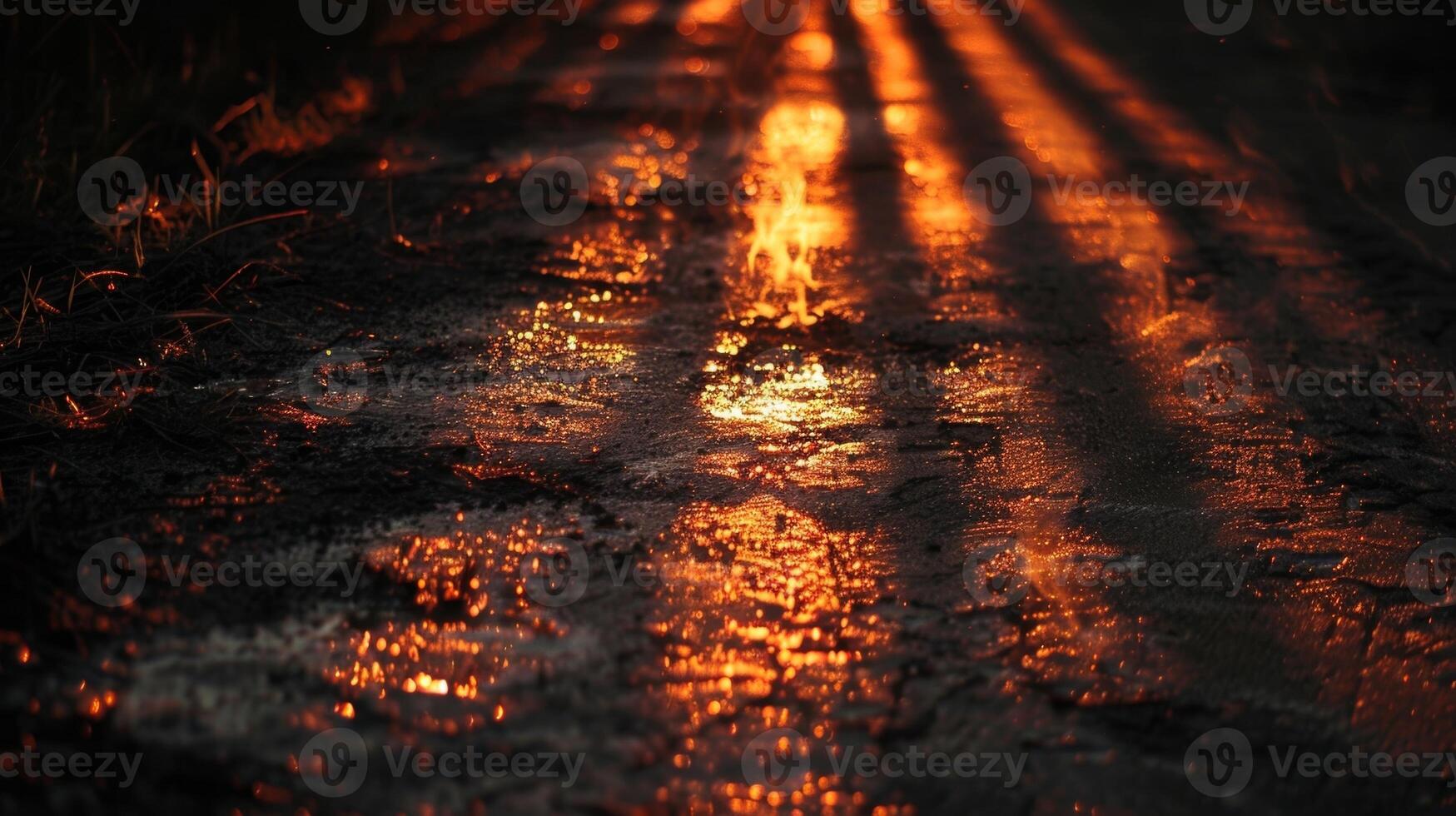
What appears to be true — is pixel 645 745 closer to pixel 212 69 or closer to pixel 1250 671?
pixel 1250 671

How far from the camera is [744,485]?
2.44 meters

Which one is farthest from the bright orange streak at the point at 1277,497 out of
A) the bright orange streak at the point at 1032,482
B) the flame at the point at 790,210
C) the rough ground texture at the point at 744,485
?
the flame at the point at 790,210

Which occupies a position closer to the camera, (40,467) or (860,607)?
(860,607)

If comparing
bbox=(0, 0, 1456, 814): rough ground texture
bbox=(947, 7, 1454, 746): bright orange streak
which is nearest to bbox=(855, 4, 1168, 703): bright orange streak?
bbox=(0, 0, 1456, 814): rough ground texture

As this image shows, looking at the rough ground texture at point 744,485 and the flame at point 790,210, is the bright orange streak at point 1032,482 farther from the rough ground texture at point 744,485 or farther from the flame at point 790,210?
the flame at point 790,210

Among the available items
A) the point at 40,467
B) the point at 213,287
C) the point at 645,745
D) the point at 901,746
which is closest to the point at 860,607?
the point at 901,746

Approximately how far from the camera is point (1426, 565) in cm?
229

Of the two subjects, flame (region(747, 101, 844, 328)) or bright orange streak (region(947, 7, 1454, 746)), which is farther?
flame (region(747, 101, 844, 328))

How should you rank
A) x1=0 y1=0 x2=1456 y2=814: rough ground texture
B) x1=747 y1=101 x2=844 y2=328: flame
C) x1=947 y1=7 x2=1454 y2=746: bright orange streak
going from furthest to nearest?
x1=747 y1=101 x2=844 y2=328: flame → x1=947 y1=7 x2=1454 y2=746: bright orange streak → x1=0 y1=0 x2=1456 y2=814: rough ground texture

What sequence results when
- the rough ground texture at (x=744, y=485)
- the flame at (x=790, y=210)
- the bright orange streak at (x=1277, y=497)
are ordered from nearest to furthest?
the rough ground texture at (x=744, y=485) → the bright orange streak at (x=1277, y=497) → the flame at (x=790, y=210)

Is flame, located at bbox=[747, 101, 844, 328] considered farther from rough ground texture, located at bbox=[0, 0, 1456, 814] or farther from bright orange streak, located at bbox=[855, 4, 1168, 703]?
bright orange streak, located at bbox=[855, 4, 1168, 703]

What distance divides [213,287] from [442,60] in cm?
315

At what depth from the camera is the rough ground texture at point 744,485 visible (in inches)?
69.7

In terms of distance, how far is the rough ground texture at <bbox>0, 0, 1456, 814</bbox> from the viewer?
1771mm
